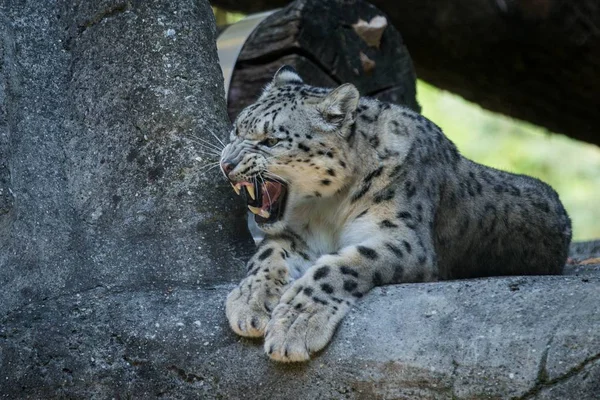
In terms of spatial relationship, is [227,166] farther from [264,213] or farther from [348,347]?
[348,347]

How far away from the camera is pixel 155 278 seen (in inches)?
205

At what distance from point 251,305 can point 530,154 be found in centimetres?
1450

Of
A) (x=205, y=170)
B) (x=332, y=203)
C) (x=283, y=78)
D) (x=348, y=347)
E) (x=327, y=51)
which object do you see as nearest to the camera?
(x=348, y=347)

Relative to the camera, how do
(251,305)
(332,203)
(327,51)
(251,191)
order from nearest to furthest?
(251,305) → (251,191) → (332,203) → (327,51)

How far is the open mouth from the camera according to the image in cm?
516

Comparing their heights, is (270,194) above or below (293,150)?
below

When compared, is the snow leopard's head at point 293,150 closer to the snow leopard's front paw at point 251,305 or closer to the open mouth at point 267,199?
the open mouth at point 267,199

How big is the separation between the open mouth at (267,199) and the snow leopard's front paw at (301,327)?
759 millimetres

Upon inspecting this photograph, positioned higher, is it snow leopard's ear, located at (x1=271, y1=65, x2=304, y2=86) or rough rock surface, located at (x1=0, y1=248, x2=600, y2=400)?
snow leopard's ear, located at (x1=271, y1=65, x2=304, y2=86)

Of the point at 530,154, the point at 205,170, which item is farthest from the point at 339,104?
the point at 530,154

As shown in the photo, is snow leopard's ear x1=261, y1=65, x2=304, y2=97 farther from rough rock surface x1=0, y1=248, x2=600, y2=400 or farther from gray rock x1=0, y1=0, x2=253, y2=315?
rough rock surface x1=0, y1=248, x2=600, y2=400

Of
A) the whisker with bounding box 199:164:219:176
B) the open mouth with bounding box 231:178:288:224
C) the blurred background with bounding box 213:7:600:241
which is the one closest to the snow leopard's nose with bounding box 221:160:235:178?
the open mouth with bounding box 231:178:288:224

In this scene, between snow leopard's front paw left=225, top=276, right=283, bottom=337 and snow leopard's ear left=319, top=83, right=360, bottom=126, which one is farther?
snow leopard's ear left=319, top=83, right=360, bottom=126

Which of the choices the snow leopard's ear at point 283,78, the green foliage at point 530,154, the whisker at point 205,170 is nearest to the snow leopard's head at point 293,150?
the whisker at point 205,170
